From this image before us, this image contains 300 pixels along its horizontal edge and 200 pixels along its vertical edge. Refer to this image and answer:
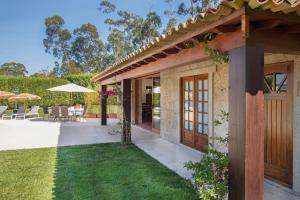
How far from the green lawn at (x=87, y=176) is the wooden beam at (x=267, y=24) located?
11.0 feet

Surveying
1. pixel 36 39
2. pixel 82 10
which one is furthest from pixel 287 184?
pixel 36 39

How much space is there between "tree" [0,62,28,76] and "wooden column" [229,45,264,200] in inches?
2570

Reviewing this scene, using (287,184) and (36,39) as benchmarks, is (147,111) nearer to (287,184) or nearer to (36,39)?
(287,184)

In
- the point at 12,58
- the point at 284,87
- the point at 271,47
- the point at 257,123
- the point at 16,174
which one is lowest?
the point at 16,174

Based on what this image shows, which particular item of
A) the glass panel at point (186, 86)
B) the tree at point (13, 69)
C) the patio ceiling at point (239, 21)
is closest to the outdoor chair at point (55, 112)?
the glass panel at point (186, 86)

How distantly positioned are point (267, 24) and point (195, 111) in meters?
6.31

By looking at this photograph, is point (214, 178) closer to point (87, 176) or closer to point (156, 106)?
point (87, 176)

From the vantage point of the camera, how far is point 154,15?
111ft

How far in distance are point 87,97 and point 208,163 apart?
23426 mm

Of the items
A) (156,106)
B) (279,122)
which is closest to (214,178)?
(279,122)

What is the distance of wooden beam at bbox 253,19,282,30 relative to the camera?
342 centimetres

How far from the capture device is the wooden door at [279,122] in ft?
18.6

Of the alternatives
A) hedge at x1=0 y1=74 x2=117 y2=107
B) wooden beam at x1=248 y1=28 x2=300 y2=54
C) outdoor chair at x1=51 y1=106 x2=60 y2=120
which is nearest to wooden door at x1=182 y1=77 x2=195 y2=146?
wooden beam at x1=248 y1=28 x2=300 y2=54

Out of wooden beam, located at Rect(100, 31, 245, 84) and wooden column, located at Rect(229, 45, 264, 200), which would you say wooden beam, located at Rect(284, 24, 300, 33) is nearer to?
wooden column, located at Rect(229, 45, 264, 200)
